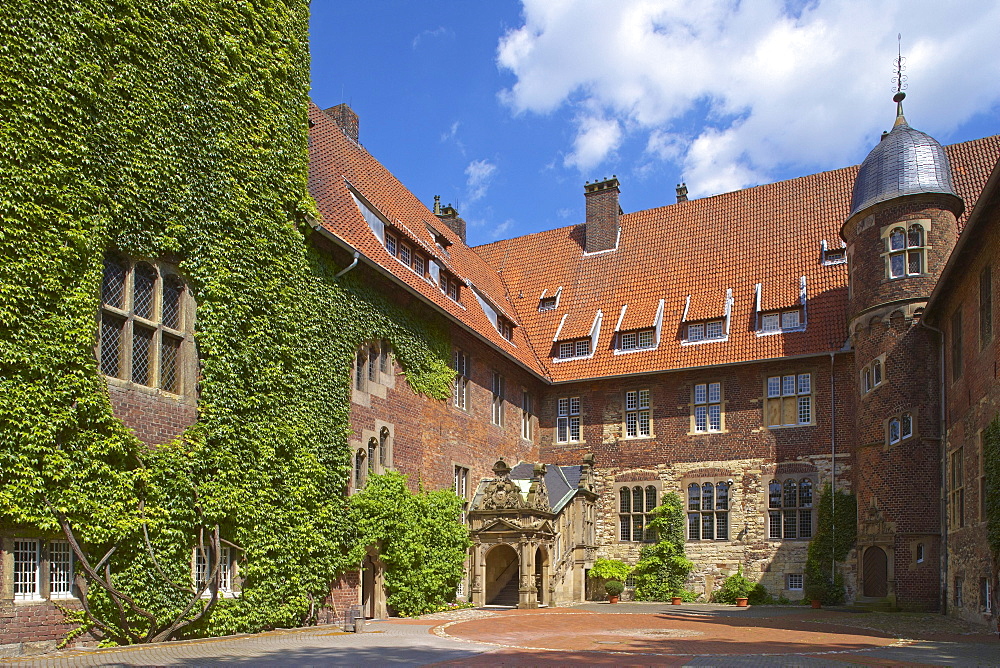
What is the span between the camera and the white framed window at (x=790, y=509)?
27.6 metres

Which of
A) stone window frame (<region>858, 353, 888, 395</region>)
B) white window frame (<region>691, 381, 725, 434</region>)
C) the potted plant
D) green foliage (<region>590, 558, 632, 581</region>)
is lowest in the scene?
the potted plant

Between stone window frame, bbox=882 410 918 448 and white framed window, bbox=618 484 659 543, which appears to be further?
white framed window, bbox=618 484 659 543

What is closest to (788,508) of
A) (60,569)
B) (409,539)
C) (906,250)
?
(906,250)

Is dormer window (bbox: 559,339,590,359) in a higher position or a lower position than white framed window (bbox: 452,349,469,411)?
higher

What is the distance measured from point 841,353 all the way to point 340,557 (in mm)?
16316

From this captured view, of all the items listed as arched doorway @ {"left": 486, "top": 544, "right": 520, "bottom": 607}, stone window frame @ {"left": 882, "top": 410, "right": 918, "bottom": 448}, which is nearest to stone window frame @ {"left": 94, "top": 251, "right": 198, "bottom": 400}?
arched doorway @ {"left": 486, "top": 544, "right": 520, "bottom": 607}

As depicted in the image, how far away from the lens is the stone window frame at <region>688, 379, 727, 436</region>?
29.3m

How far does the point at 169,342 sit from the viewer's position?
1573 centimetres

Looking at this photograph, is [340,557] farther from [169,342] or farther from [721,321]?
[721,321]

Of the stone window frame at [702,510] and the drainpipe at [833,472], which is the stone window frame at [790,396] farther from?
the stone window frame at [702,510]

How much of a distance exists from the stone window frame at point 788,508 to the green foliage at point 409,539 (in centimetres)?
1053

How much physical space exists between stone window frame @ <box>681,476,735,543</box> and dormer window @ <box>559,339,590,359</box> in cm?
565

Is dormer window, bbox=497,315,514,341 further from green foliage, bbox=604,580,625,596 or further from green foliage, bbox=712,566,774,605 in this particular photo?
green foliage, bbox=712,566,774,605

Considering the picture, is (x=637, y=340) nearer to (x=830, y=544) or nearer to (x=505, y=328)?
(x=505, y=328)
